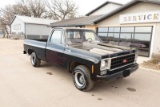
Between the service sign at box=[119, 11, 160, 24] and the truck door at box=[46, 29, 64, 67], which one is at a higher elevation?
the service sign at box=[119, 11, 160, 24]

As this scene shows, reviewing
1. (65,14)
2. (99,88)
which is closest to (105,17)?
(99,88)

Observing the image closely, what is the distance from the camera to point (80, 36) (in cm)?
541

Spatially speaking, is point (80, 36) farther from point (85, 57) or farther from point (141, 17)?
point (141, 17)

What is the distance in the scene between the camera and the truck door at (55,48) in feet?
16.1

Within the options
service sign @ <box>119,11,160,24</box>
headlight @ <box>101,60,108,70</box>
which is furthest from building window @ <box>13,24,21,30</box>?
headlight @ <box>101,60,108,70</box>

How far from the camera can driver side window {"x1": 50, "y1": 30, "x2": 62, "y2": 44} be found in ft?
16.7

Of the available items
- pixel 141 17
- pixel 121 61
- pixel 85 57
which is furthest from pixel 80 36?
pixel 141 17

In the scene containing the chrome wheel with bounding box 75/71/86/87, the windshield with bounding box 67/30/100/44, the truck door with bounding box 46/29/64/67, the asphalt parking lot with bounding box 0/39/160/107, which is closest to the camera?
the asphalt parking lot with bounding box 0/39/160/107

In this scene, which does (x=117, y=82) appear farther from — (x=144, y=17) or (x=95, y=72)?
(x=144, y=17)

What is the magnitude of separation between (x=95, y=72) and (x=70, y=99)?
1.02 metres

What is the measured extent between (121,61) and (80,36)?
1.96 meters

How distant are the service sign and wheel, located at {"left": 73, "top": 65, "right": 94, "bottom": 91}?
7633 millimetres

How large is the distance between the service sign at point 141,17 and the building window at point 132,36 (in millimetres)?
539

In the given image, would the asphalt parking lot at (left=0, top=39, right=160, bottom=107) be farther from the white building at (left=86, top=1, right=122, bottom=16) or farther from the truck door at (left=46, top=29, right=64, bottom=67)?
the white building at (left=86, top=1, right=122, bottom=16)
